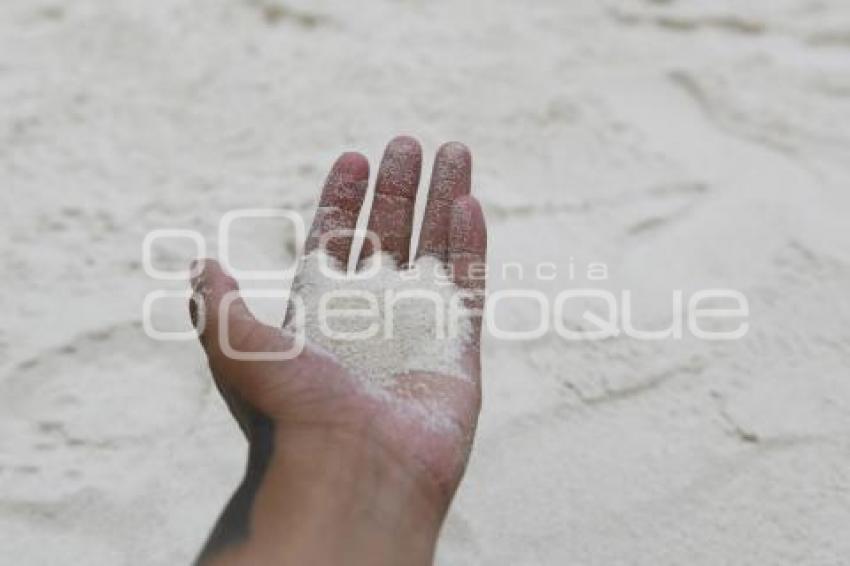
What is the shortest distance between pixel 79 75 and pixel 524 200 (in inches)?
36.3

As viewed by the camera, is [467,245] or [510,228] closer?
[467,245]

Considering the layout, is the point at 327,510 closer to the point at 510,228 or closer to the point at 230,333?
the point at 230,333

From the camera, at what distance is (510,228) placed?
174 centimetres

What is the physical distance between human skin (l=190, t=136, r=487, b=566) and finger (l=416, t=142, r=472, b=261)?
261 mm

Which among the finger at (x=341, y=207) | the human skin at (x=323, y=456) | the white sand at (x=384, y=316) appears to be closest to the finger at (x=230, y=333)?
the human skin at (x=323, y=456)

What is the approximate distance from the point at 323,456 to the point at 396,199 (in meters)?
0.44

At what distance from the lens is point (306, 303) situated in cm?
124

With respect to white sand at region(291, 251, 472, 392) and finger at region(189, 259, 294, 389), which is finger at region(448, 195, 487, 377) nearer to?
white sand at region(291, 251, 472, 392)

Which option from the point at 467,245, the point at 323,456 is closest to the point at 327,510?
the point at 323,456

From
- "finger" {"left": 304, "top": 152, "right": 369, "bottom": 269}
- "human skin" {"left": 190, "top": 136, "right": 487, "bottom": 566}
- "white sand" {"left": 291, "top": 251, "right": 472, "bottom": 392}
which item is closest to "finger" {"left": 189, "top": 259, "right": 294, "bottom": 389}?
"human skin" {"left": 190, "top": 136, "right": 487, "bottom": 566}

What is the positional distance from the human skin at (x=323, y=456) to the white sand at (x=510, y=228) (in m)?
0.23

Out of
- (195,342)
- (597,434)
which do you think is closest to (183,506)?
(195,342)

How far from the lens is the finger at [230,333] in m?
1.04

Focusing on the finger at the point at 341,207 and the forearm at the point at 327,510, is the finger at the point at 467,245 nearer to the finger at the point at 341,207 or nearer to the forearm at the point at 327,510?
the finger at the point at 341,207
